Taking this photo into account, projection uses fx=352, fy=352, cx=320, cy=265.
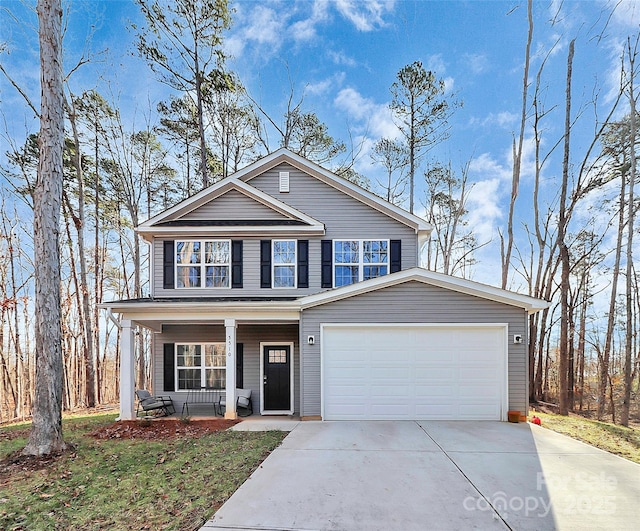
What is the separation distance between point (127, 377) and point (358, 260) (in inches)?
268

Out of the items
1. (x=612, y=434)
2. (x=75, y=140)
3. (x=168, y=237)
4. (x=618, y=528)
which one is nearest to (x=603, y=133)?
(x=612, y=434)

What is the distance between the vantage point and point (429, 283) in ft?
27.8

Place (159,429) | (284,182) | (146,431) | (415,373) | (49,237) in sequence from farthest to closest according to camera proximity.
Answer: (284,182) → (415,373) → (159,429) → (146,431) → (49,237)

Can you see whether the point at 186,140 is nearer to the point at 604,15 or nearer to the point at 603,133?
the point at 604,15

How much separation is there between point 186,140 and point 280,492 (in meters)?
16.3

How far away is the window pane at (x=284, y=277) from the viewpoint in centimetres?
1025

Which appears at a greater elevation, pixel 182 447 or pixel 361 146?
pixel 361 146

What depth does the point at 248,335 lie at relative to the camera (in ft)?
33.3

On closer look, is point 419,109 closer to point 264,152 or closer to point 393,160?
point 393,160

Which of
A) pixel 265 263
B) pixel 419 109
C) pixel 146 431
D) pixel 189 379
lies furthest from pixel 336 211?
pixel 419 109

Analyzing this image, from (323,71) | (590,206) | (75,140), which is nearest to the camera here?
(75,140)

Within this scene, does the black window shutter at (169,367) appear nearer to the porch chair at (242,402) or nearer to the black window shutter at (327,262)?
the porch chair at (242,402)

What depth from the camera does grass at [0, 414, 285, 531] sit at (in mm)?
3803

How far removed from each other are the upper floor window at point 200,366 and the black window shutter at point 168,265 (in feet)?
5.99
